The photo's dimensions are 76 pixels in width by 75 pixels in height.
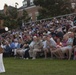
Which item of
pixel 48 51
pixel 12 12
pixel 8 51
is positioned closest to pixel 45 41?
pixel 48 51

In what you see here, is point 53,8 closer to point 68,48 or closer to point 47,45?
point 47,45

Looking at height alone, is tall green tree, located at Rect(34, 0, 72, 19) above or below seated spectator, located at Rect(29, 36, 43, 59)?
above

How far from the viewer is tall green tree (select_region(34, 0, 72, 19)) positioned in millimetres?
54031

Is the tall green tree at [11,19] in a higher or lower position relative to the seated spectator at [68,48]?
higher

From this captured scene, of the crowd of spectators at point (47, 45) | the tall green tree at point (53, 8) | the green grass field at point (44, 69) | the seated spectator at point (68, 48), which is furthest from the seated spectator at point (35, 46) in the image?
the tall green tree at point (53, 8)

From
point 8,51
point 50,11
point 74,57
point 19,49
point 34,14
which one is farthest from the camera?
point 34,14

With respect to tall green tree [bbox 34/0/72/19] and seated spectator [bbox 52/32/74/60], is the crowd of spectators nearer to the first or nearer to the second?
seated spectator [bbox 52/32/74/60]

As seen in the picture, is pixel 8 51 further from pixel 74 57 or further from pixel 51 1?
pixel 51 1

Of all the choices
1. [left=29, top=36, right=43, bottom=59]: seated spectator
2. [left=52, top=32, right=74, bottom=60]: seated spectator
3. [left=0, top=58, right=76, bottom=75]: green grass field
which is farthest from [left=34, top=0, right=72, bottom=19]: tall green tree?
[left=0, top=58, right=76, bottom=75]: green grass field

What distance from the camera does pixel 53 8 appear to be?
54625 mm

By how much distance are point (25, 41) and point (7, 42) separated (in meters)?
2.35

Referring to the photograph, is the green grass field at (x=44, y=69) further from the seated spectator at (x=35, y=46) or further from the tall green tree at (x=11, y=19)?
the tall green tree at (x=11, y=19)

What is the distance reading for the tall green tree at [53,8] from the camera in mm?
54031

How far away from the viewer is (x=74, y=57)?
17.6 metres
